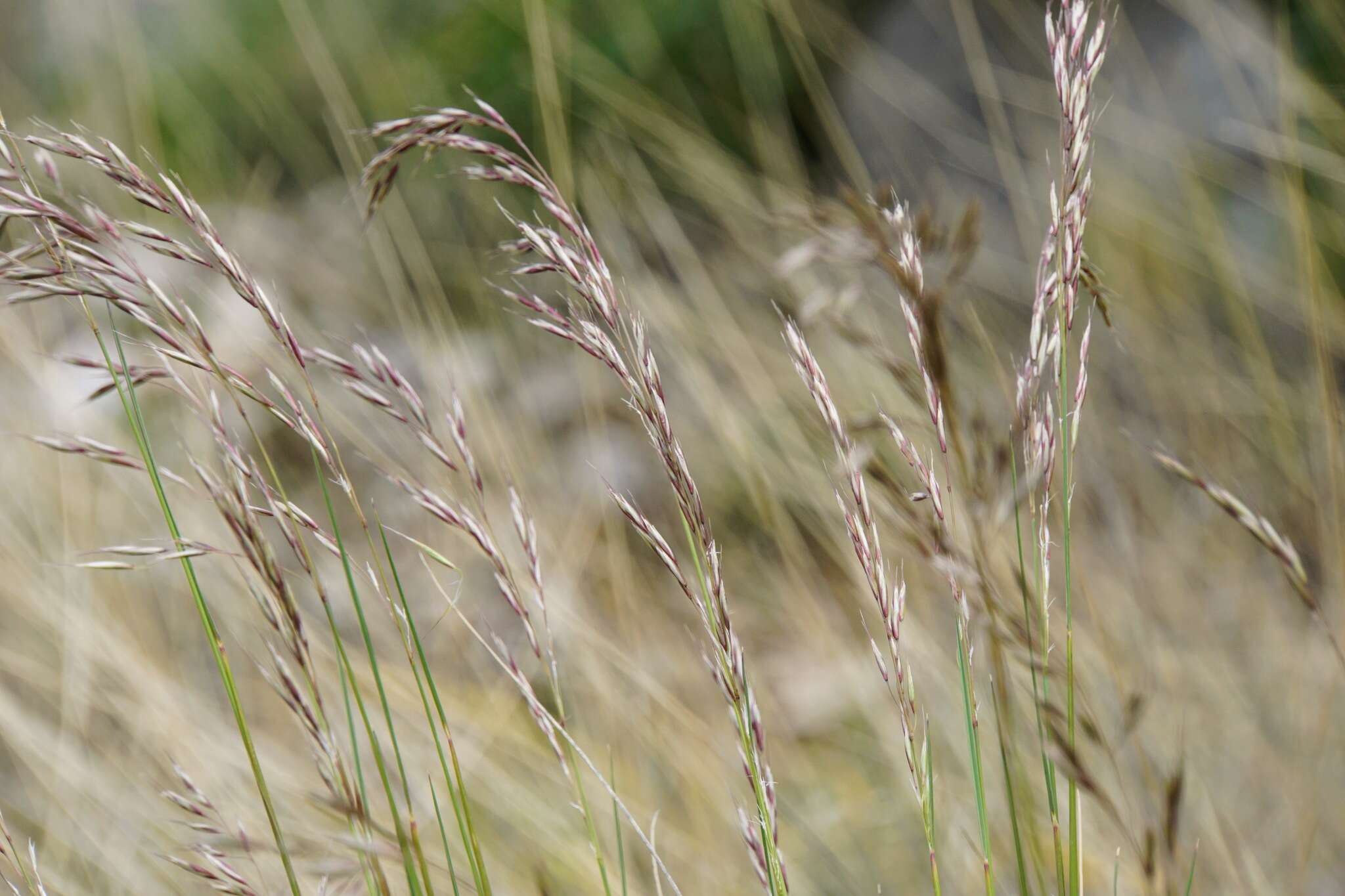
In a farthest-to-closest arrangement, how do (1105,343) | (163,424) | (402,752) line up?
(163,424) < (1105,343) < (402,752)

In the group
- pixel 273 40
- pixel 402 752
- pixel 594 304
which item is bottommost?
pixel 402 752

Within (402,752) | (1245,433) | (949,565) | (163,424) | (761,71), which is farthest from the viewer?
(761,71)

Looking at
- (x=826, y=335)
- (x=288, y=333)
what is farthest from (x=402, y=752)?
(x=826, y=335)

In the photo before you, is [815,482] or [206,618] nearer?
[206,618]

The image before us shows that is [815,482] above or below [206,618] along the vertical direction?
below

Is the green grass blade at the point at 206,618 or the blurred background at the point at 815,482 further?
the blurred background at the point at 815,482

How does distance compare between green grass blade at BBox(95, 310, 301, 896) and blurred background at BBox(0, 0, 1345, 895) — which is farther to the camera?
blurred background at BBox(0, 0, 1345, 895)

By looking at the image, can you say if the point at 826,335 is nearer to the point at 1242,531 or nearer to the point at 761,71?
the point at 1242,531

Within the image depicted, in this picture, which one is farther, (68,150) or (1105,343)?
(1105,343)
